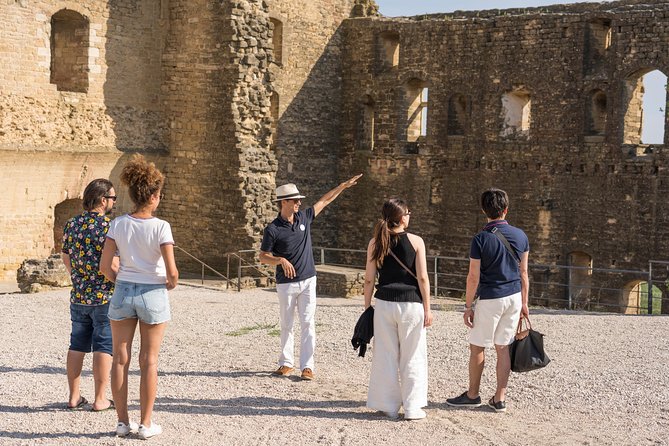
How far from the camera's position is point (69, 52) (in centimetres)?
2048

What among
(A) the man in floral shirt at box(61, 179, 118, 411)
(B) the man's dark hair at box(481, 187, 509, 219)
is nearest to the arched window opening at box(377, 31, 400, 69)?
(B) the man's dark hair at box(481, 187, 509, 219)

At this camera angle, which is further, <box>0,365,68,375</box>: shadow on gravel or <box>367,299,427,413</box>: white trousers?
<box>0,365,68,375</box>: shadow on gravel

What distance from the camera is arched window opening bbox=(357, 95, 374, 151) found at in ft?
86.9

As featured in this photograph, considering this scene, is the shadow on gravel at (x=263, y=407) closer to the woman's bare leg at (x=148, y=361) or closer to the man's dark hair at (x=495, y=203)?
the woman's bare leg at (x=148, y=361)

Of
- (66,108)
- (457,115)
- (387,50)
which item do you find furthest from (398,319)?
(387,50)

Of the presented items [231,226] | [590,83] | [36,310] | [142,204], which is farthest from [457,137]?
[142,204]

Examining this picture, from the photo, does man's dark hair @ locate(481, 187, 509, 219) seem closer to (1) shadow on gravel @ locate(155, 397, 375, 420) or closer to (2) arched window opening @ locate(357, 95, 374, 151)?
(1) shadow on gravel @ locate(155, 397, 375, 420)

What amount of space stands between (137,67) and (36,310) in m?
7.62

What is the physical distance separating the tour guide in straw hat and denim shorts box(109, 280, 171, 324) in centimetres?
236

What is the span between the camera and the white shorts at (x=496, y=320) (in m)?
9.02

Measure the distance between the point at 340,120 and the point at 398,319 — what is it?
60.1 feet

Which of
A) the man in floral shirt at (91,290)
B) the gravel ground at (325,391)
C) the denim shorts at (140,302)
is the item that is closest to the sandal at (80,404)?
the man in floral shirt at (91,290)

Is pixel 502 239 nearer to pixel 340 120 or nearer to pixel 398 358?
pixel 398 358

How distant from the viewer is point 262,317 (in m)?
14.8
